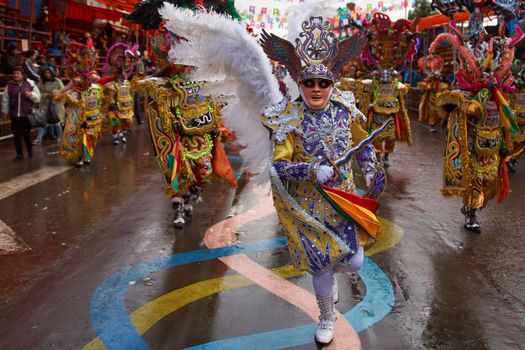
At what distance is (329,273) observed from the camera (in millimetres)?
3934

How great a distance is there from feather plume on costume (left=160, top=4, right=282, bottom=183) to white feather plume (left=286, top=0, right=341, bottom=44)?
302mm

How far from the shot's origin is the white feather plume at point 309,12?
4395 millimetres

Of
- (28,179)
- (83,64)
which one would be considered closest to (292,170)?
(28,179)

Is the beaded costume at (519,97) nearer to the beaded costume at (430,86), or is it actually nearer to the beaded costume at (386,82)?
the beaded costume at (386,82)

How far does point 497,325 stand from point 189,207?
4.03 m

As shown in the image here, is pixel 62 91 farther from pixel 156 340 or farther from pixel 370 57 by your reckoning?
pixel 156 340

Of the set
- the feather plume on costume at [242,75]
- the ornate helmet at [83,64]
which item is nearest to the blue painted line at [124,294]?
the feather plume on costume at [242,75]

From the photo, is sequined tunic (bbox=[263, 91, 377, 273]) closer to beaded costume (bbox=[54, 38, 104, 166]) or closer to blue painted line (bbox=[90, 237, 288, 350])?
blue painted line (bbox=[90, 237, 288, 350])

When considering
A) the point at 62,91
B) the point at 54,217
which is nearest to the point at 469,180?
the point at 54,217

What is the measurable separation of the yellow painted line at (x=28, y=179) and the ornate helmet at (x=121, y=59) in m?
2.62

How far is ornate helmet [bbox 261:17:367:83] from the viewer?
3959mm

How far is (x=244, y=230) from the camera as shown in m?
6.77

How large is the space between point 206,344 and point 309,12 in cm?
250

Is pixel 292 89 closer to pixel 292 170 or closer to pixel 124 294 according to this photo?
pixel 292 170
